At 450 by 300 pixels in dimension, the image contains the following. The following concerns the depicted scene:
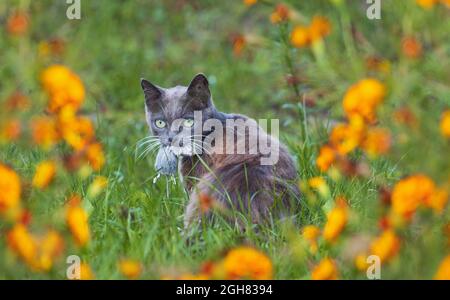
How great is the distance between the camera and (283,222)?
11.7ft

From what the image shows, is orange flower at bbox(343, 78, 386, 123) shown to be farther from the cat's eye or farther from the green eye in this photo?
the cat's eye

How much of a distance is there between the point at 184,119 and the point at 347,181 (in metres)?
0.89

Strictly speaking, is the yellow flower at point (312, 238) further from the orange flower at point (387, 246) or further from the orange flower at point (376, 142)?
the orange flower at point (387, 246)

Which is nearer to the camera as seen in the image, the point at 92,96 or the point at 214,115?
the point at 214,115

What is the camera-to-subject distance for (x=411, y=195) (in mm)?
2455

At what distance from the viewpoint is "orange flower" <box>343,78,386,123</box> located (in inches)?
114

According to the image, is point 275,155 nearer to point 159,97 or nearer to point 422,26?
point 159,97

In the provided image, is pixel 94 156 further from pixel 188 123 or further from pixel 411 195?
pixel 411 195

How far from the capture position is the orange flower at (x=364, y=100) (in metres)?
2.90

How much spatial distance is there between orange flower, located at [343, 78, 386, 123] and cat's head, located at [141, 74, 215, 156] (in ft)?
4.62

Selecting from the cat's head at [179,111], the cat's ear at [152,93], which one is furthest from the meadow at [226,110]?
the cat's ear at [152,93]

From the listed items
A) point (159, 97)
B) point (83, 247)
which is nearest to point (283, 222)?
point (83, 247)

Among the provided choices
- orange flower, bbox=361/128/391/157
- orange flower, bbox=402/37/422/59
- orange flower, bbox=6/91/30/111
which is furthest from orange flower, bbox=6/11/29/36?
orange flower, bbox=361/128/391/157

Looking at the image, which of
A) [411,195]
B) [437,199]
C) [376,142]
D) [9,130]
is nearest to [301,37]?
A: [376,142]
